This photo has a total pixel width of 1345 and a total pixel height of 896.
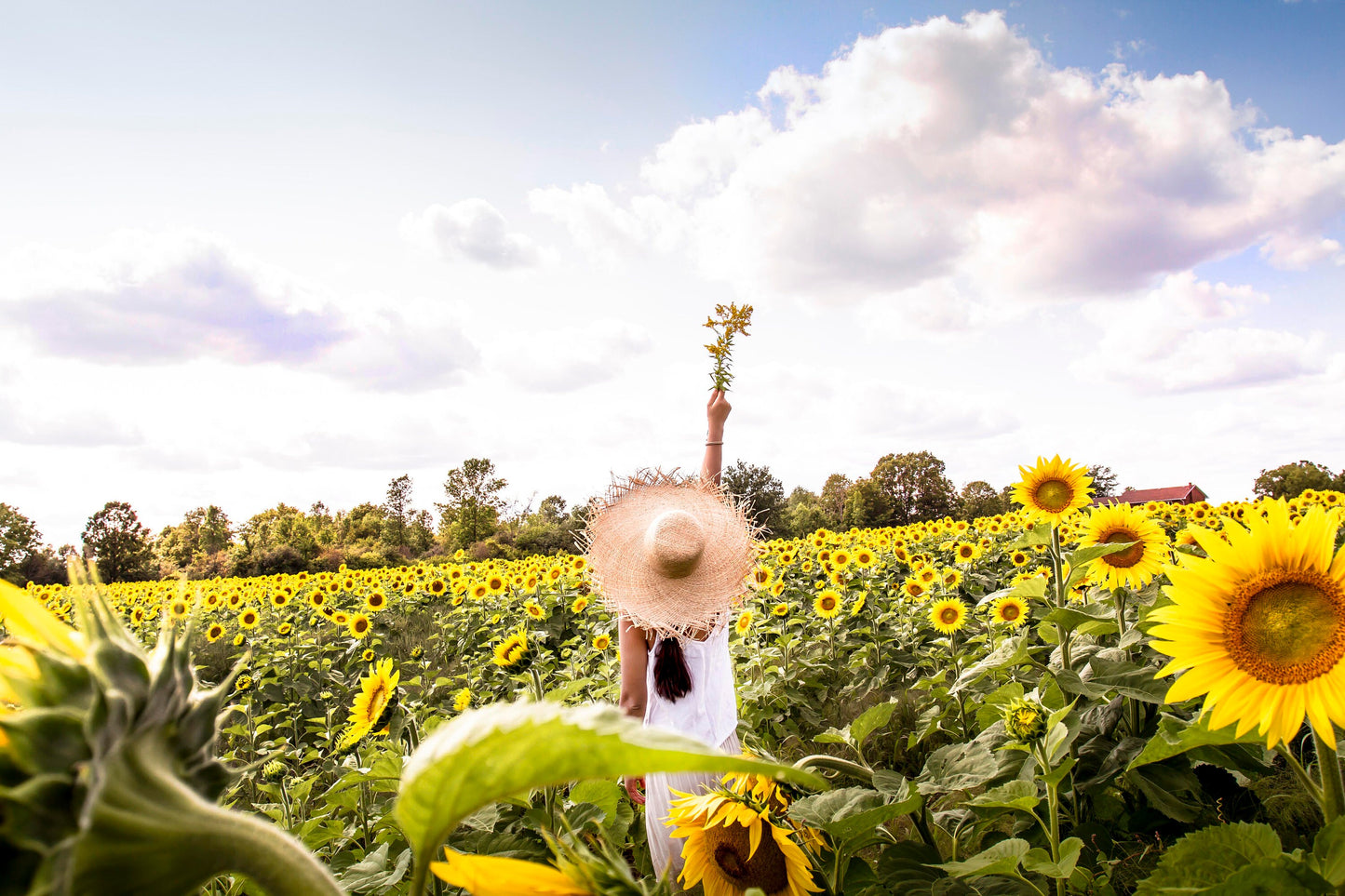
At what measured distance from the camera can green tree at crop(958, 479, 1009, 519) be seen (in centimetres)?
4684

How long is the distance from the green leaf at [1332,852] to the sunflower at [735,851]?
0.98 m

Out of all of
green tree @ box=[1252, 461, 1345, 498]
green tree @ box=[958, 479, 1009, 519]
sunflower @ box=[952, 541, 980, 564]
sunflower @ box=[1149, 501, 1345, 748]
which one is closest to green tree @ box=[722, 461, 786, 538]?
green tree @ box=[958, 479, 1009, 519]

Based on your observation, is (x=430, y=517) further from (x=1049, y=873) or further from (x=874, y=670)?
(x=1049, y=873)

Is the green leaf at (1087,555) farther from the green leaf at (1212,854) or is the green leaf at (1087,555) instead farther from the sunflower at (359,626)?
the sunflower at (359,626)

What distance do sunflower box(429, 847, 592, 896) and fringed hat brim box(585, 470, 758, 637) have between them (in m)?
3.18

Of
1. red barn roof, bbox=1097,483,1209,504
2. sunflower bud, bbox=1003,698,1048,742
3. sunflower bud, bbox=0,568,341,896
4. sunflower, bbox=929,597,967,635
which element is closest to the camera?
sunflower bud, bbox=0,568,341,896

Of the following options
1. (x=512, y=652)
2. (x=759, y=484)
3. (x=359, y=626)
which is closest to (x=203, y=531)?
(x=759, y=484)

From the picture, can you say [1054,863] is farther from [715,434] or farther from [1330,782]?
[715,434]

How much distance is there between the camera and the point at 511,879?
2.37 feet

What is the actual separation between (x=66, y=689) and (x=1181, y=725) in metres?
2.34

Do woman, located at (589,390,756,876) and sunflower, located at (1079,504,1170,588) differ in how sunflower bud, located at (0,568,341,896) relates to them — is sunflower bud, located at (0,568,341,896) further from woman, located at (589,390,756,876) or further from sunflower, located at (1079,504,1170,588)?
sunflower, located at (1079,504,1170,588)

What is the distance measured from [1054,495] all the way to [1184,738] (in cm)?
247

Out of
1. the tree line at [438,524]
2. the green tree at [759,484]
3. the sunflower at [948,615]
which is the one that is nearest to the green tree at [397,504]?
the tree line at [438,524]

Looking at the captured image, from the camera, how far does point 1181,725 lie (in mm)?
1923
